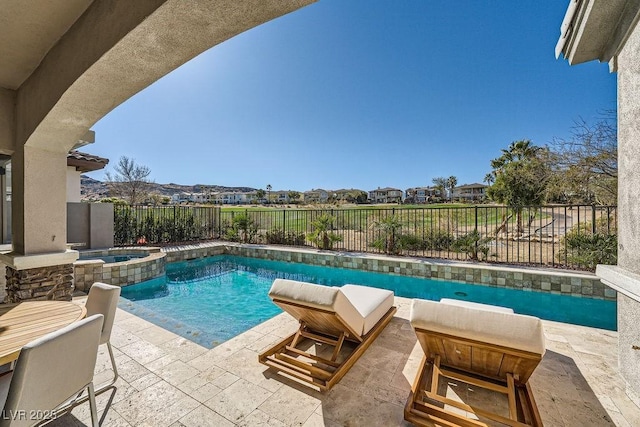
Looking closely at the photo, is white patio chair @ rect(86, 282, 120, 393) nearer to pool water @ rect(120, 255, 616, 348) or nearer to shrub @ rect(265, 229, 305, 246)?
pool water @ rect(120, 255, 616, 348)

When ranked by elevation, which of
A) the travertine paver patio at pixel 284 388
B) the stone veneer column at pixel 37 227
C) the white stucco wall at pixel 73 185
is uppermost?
the white stucco wall at pixel 73 185

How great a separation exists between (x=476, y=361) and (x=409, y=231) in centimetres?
706

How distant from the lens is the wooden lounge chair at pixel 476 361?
1888mm

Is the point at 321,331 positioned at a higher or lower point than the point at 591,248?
lower

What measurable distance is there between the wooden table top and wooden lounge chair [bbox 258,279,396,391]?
5.94ft

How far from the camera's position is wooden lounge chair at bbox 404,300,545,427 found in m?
1.89

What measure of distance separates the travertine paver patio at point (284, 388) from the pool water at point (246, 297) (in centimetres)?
85

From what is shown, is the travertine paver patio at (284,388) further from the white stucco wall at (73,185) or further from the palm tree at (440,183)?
the palm tree at (440,183)

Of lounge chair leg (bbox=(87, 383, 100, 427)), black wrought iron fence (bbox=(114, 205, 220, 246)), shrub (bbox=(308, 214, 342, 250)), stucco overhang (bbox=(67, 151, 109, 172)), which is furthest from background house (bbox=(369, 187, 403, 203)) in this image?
lounge chair leg (bbox=(87, 383, 100, 427))

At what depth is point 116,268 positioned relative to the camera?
20.7 ft

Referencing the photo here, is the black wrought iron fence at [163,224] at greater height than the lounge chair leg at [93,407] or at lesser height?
greater

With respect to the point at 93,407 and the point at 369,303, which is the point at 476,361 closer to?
the point at 369,303

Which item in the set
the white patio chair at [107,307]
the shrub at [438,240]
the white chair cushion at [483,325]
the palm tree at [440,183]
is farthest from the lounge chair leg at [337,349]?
the palm tree at [440,183]

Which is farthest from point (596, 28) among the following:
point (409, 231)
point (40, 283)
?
point (40, 283)
